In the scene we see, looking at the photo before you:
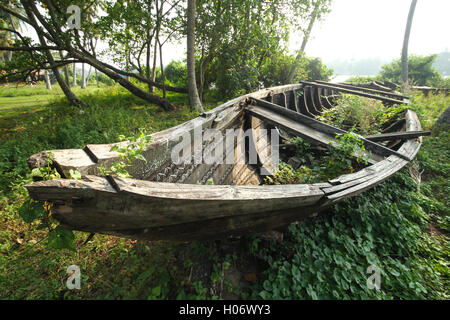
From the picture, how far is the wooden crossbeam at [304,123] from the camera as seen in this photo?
2.58m

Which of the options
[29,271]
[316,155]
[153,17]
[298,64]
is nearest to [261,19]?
[298,64]

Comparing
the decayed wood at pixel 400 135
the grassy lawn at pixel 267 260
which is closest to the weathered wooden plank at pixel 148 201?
the grassy lawn at pixel 267 260

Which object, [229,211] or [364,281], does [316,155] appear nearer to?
[364,281]

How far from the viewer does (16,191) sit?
2.86m

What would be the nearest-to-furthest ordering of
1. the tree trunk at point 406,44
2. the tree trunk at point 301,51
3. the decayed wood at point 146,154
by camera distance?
the decayed wood at point 146,154, the tree trunk at point 301,51, the tree trunk at point 406,44

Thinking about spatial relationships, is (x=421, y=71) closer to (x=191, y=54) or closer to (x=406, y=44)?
(x=406, y=44)

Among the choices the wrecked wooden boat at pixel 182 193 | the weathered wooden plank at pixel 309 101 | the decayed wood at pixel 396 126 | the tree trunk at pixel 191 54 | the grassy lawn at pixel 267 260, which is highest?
the tree trunk at pixel 191 54

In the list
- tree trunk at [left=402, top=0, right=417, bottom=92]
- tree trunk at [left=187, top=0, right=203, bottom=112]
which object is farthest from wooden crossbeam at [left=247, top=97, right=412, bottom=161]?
tree trunk at [left=402, top=0, right=417, bottom=92]

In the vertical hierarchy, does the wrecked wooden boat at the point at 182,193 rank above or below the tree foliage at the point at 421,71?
below

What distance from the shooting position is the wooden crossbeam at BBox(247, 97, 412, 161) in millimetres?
2584

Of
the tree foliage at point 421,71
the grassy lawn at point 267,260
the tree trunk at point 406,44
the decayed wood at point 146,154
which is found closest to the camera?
the decayed wood at point 146,154

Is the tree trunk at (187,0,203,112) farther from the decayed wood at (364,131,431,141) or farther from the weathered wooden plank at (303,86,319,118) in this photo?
the decayed wood at (364,131,431,141)

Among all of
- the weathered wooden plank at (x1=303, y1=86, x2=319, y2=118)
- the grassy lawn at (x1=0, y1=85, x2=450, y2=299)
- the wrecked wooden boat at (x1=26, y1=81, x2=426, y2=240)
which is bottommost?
the grassy lawn at (x1=0, y1=85, x2=450, y2=299)

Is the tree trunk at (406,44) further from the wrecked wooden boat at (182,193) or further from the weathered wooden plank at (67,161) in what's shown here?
the weathered wooden plank at (67,161)
